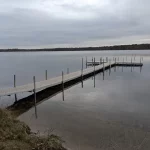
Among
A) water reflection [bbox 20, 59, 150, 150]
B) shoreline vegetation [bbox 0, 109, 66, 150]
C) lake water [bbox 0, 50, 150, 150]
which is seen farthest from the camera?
water reflection [bbox 20, 59, 150, 150]

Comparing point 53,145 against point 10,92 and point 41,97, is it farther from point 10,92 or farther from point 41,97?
point 41,97

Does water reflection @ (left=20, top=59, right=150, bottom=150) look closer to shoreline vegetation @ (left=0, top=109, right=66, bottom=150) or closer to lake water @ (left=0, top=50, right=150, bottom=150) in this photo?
lake water @ (left=0, top=50, right=150, bottom=150)

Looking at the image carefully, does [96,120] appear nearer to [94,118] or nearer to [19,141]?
[94,118]

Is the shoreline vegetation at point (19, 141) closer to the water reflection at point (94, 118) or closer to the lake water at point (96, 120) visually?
the lake water at point (96, 120)

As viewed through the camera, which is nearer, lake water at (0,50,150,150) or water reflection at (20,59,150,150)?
Answer: lake water at (0,50,150,150)

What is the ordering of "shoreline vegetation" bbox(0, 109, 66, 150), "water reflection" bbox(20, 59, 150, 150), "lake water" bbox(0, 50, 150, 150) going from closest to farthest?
"shoreline vegetation" bbox(0, 109, 66, 150) < "lake water" bbox(0, 50, 150, 150) < "water reflection" bbox(20, 59, 150, 150)

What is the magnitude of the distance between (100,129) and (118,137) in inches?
42.0

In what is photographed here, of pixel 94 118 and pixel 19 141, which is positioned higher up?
pixel 19 141

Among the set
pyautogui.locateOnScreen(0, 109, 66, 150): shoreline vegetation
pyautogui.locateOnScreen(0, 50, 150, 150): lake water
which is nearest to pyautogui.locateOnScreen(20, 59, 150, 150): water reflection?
pyautogui.locateOnScreen(0, 50, 150, 150): lake water

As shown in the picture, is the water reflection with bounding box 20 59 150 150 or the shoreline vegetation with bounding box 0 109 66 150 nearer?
the shoreline vegetation with bounding box 0 109 66 150

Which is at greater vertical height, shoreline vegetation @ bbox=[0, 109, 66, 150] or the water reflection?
shoreline vegetation @ bbox=[0, 109, 66, 150]

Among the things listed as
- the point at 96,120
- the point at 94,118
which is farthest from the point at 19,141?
the point at 94,118

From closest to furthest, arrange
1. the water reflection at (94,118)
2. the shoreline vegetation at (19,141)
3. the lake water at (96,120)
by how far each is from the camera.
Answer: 1. the shoreline vegetation at (19,141)
2. the lake water at (96,120)
3. the water reflection at (94,118)

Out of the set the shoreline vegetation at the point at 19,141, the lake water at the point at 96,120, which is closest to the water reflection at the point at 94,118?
the lake water at the point at 96,120
